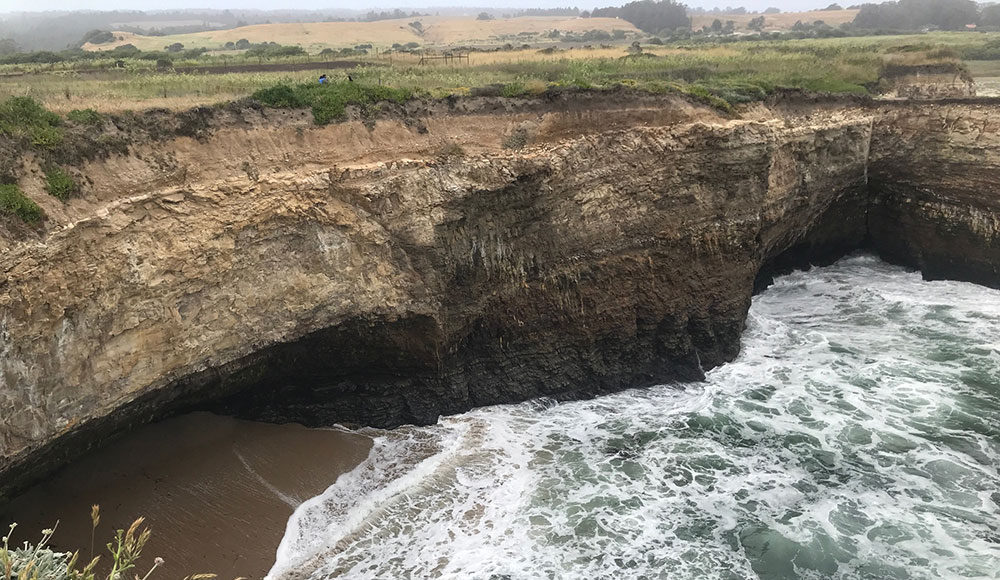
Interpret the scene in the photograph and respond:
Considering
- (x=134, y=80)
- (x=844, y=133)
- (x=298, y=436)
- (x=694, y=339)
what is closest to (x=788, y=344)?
(x=694, y=339)

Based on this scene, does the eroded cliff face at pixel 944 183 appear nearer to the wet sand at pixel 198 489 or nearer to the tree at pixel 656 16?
the wet sand at pixel 198 489

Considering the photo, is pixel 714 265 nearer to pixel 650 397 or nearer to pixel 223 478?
pixel 650 397

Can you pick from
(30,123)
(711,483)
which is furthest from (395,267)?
(711,483)

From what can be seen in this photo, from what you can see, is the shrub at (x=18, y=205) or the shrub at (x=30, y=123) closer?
the shrub at (x=18, y=205)

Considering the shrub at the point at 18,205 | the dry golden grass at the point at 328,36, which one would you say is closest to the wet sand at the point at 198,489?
the shrub at the point at 18,205

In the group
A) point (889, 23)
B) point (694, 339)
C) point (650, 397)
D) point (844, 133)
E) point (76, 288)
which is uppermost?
point (889, 23)

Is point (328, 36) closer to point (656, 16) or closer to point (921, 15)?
point (656, 16)

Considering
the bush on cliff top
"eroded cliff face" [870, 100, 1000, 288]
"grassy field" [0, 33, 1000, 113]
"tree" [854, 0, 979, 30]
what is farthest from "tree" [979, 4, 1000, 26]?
the bush on cliff top
